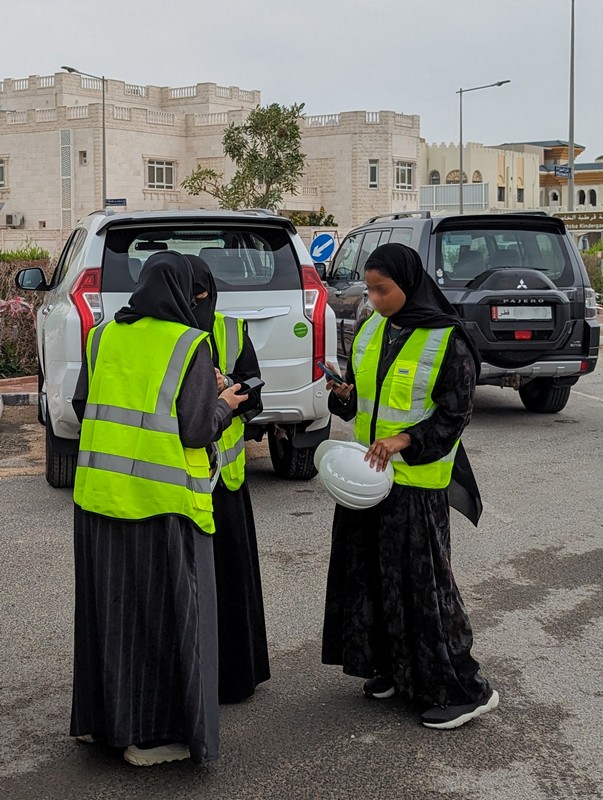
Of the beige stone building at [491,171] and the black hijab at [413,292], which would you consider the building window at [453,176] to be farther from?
the black hijab at [413,292]

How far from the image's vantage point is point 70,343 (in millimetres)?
7316

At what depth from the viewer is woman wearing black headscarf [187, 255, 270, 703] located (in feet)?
14.5

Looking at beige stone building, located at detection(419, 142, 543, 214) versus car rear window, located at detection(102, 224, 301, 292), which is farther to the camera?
beige stone building, located at detection(419, 142, 543, 214)

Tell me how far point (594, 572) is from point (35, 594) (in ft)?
9.72

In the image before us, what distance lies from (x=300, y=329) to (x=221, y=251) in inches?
28.8

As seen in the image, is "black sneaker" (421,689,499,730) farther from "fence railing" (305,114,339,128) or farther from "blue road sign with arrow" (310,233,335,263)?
"fence railing" (305,114,339,128)

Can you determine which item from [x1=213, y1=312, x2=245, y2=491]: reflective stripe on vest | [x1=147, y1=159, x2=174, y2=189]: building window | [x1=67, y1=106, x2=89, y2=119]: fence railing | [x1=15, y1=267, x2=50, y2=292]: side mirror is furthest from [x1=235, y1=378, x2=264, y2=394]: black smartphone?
[x1=147, y1=159, x2=174, y2=189]: building window

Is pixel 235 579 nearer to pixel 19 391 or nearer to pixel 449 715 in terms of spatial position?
pixel 449 715

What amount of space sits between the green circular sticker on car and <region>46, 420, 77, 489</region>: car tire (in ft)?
6.01

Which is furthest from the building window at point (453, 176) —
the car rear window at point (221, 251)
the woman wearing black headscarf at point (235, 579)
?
the woman wearing black headscarf at point (235, 579)

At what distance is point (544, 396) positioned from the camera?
12.0 m

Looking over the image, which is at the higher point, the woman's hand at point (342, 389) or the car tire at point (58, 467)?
the woman's hand at point (342, 389)

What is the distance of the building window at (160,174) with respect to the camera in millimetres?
73500

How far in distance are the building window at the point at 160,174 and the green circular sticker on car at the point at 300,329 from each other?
67439mm
